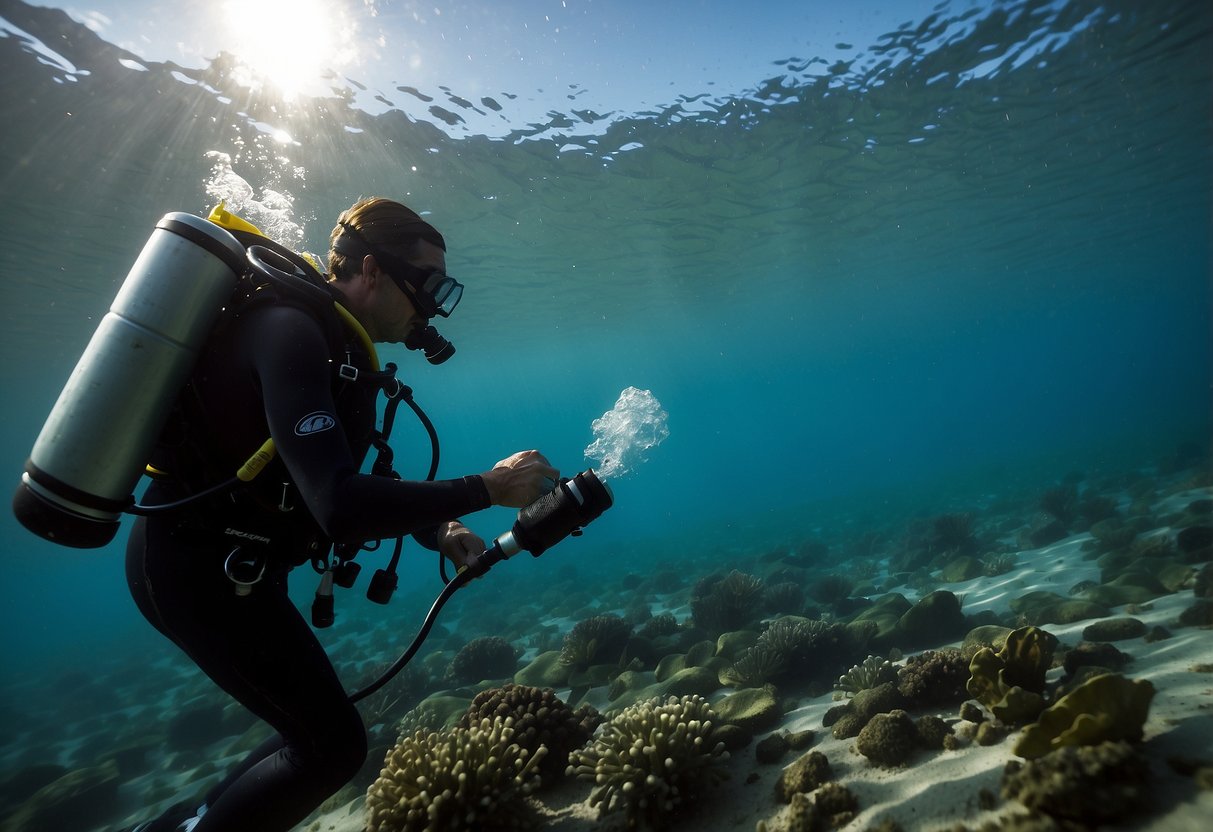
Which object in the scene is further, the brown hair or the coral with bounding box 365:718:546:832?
the brown hair

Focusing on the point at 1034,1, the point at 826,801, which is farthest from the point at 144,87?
the point at 1034,1

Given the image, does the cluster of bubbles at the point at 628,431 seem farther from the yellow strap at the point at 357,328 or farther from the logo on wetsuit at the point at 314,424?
the logo on wetsuit at the point at 314,424

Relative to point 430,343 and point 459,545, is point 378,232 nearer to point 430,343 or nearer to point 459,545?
point 430,343

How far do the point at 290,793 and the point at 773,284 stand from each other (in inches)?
1441

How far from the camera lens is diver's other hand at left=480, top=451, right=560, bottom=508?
8.00 ft

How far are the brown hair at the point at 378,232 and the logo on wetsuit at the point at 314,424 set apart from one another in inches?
58.0

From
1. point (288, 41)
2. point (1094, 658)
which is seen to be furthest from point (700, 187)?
point (1094, 658)

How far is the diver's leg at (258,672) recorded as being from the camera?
8.05 ft

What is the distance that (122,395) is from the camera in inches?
86.4

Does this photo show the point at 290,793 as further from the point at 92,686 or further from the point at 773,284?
the point at 773,284

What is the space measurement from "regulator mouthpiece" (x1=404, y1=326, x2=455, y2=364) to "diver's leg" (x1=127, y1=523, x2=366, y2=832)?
1.70m

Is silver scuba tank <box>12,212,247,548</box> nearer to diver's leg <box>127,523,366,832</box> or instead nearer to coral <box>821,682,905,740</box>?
diver's leg <box>127,523,366,832</box>

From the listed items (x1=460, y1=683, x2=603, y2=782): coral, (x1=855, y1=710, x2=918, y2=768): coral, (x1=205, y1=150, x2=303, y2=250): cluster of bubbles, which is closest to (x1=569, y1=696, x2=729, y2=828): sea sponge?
(x1=460, y1=683, x2=603, y2=782): coral

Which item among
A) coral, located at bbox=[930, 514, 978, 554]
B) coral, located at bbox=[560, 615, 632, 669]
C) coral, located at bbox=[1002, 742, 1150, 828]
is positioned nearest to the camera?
coral, located at bbox=[1002, 742, 1150, 828]
